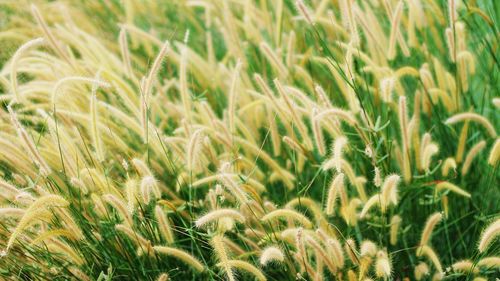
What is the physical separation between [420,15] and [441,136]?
0.53 meters

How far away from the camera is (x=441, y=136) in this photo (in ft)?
8.70

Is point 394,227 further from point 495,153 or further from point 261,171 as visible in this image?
point 261,171

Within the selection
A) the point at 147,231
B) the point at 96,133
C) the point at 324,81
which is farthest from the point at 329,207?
the point at 324,81

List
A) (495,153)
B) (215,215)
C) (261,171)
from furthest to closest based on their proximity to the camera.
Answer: (261,171) < (495,153) < (215,215)

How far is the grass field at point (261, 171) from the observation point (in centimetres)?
197

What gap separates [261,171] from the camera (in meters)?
2.54

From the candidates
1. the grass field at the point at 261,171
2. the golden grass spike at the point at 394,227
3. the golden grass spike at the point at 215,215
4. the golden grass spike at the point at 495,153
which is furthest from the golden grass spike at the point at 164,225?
the golden grass spike at the point at 495,153

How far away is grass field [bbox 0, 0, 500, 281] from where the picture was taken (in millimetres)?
1974

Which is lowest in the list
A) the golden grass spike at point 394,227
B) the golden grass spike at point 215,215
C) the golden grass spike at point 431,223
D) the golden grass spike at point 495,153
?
the golden grass spike at point 394,227

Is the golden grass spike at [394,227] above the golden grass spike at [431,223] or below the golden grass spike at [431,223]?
below

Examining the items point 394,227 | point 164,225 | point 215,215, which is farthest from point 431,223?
point 164,225

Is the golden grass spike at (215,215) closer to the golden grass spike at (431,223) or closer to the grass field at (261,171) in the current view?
the grass field at (261,171)

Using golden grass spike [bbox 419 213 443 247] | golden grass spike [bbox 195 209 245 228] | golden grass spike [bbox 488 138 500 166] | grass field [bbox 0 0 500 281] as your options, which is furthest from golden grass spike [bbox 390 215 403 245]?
golden grass spike [bbox 195 209 245 228]

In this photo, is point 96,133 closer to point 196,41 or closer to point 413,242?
point 413,242
